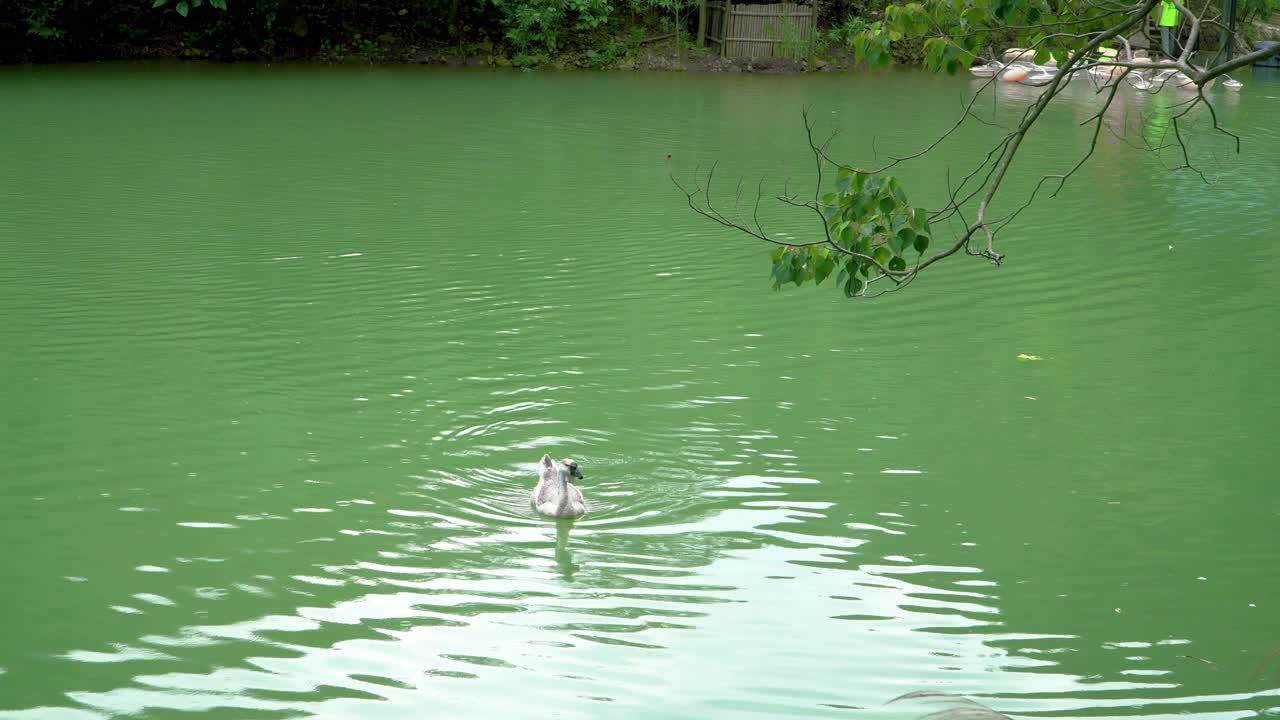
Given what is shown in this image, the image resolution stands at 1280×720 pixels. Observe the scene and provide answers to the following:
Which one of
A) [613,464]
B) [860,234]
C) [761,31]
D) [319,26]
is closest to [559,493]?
[613,464]

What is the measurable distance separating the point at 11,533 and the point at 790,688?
364 centimetres

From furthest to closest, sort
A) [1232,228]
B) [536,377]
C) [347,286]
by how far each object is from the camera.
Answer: [1232,228] → [347,286] → [536,377]

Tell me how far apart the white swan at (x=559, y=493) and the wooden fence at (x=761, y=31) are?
2421 cm

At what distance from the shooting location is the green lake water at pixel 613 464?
4652 mm

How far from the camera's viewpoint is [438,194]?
13.8m

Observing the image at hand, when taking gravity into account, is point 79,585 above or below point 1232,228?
below

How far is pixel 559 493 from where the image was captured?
18.9 ft

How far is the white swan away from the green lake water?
0.10 meters

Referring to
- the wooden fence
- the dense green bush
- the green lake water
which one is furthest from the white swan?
the wooden fence

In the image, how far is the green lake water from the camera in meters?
4.65

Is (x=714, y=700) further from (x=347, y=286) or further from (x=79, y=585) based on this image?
(x=347, y=286)

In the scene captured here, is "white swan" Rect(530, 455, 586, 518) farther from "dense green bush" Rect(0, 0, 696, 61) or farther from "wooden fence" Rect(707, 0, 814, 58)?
"wooden fence" Rect(707, 0, 814, 58)

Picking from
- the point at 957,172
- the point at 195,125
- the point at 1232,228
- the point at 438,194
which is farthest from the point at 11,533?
the point at 195,125

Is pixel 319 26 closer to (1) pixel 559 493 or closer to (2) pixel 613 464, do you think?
(2) pixel 613 464
